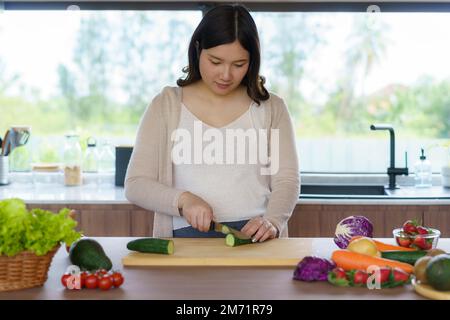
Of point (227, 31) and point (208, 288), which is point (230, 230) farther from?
point (227, 31)

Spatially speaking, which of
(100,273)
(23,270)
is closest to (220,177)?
(100,273)

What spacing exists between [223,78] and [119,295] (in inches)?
37.7

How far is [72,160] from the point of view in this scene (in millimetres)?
4531

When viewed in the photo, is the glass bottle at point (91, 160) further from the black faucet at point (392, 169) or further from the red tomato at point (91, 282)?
the red tomato at point (91, 282)

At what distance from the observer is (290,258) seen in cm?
238

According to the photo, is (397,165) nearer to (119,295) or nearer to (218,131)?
(218,131)

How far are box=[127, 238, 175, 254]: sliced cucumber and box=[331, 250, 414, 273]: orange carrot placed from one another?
50cm

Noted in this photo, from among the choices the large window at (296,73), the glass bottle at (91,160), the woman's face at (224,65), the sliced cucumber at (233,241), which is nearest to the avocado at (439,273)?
the sliced cucumber at (233,241)

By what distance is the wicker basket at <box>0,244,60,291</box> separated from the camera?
6.70 ft

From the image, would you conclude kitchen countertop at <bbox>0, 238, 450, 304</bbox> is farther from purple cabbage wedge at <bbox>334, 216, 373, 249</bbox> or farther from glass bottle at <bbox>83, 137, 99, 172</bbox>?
glass bottle at <bbox>83, 137, 99, 172</bbox>

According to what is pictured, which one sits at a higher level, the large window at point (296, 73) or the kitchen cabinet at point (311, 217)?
the large window at point (296, 73)

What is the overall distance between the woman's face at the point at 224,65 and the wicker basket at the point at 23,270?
0.91m

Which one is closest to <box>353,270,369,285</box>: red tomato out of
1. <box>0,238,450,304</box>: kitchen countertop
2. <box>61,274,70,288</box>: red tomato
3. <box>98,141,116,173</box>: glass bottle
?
<box>0,238,450,304</box>: kitchen countertop

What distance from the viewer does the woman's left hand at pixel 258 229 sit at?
2.62 meters
